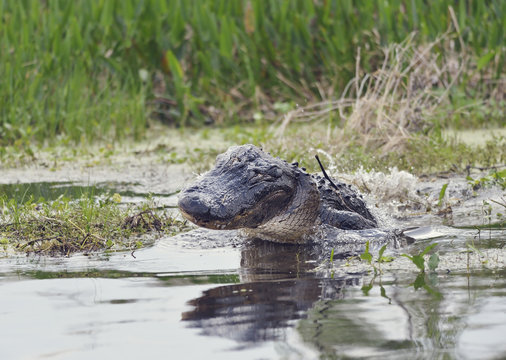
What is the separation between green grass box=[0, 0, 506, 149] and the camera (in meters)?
10.7

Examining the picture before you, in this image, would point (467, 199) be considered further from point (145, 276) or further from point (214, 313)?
point (214, 313)

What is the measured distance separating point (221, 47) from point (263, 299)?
8.26 meters

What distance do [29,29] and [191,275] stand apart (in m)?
7.90

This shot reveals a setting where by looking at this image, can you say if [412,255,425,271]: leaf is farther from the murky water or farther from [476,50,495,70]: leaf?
[476,50,495,70]: leaf

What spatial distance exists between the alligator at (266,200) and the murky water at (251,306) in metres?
0.24

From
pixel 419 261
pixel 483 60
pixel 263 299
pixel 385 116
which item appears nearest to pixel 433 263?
pixel 419 261

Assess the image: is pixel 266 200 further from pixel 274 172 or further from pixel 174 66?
pixel 174 66

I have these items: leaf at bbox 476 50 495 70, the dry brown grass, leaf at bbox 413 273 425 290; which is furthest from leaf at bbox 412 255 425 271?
leaf at bbox 476 50 495 70

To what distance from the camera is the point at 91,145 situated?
32.4ft

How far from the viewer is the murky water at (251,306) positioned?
2.74 metres

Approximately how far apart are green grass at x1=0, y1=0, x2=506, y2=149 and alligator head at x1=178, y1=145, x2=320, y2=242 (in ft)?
18.2

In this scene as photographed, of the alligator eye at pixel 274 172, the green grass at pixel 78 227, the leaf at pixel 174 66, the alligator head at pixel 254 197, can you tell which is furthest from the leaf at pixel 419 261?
the leaf at pixel 174 66

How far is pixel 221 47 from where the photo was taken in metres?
11.4

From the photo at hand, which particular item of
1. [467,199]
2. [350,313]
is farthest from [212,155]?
[350,313]
